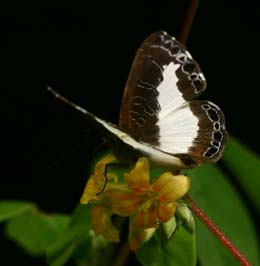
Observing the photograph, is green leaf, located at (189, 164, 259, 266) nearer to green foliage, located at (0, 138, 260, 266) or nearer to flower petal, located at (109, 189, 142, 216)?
green foliage, located at (0, 138, 260, 266)

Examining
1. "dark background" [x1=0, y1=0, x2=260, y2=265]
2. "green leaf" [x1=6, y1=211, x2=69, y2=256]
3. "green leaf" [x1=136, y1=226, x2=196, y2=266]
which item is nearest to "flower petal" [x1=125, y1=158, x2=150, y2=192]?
"green leaf" [x1=136, y1=226, x2=196, y2=266]

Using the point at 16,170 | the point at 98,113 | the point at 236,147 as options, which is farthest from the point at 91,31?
the point at 236,147

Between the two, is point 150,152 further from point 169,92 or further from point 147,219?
point 169,92

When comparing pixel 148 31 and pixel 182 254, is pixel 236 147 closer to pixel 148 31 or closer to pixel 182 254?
pixel 182 254

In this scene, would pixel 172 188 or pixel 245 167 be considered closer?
pixel 172 188

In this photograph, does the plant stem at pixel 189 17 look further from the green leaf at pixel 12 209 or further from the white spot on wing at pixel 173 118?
the green leaf at pixel 12 209

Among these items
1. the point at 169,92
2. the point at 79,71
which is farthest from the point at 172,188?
the point at 79,71

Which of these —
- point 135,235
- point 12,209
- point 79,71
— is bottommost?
point 79,71

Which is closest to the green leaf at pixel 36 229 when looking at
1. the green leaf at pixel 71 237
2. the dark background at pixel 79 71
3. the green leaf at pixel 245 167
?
the green leaf at pixel 71 237
